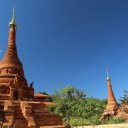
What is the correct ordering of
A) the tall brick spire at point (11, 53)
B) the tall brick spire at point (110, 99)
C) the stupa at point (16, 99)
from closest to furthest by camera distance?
the stupa at point (16, 99), the tall brick spire at point (11, 53), the tall brick spire at point (110, 99)

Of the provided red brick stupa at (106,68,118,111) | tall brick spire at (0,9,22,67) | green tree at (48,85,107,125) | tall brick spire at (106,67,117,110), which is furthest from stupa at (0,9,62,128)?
tall brick spire at (106,67,117,110)

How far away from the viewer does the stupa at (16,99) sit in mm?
25391

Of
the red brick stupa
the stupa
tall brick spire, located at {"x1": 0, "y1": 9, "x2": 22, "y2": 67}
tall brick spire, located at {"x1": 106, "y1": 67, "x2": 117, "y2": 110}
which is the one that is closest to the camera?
the stupa

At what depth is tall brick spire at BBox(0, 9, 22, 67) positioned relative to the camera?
113 ft

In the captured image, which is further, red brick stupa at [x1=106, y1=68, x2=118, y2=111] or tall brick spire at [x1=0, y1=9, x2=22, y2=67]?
red brick stupa at [x1=106, y1=68, x2=118, y2=111]

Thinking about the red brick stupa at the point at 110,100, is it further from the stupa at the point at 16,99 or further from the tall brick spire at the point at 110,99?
the stupa at the point at 16,99

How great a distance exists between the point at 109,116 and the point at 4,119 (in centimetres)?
2390

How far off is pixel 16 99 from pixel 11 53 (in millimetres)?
7739

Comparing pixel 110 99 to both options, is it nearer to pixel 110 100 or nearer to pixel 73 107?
pixel 110 100

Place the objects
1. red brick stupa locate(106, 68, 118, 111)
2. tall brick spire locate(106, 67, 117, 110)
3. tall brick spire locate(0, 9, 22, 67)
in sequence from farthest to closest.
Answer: tall brick spire locate(106, 67, 117, 110), red brick stupa locate(106, 68, 118, 111), tall brick spire locate(0, 9, 22, 67)

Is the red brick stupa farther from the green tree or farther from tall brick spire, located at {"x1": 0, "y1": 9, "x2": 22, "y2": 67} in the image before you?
tall brick spire, located at {"x1": 0, "y1": 9, "x2": 22, "y2": 67}

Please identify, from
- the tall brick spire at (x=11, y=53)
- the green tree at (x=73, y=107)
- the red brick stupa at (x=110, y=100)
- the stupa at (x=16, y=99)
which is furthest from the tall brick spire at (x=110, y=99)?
the tall brick spire at (x=11, y=53)

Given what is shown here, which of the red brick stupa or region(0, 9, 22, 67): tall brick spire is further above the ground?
region(0, 9, 22, 67): tall brick spire

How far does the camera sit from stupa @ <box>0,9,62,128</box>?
83.3 feet
